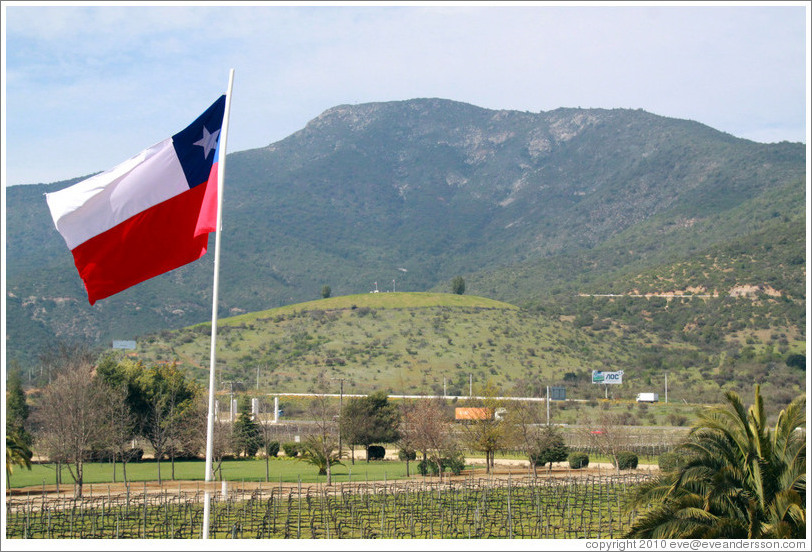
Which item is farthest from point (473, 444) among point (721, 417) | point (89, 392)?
point (721, 417)

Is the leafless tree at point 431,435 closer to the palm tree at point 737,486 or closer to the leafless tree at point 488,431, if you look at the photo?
the leafless tree at point 488,431

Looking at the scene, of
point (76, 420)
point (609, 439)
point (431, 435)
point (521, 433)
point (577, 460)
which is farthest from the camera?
point (577, 460)

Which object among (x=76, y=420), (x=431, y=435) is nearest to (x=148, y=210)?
(x=76, y=420)

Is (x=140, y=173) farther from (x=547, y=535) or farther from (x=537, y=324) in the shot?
(x=537, y=324)

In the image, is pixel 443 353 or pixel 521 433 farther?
pixel 443 353

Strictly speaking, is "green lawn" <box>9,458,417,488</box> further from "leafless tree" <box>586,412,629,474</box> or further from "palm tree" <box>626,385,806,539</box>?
"palm tree" <box>626,385,806,539</box>

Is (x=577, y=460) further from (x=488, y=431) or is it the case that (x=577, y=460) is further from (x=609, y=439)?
(x=488, y=431)
